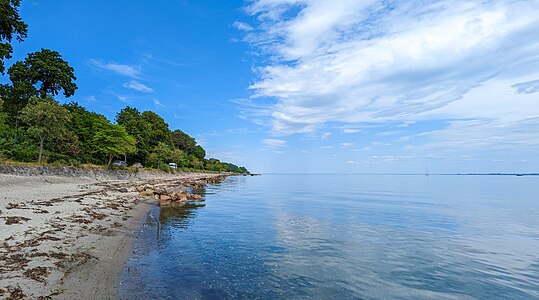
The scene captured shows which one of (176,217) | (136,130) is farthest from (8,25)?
(136,130)

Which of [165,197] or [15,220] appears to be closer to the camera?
[15,220]

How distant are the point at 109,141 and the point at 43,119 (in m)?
15.9

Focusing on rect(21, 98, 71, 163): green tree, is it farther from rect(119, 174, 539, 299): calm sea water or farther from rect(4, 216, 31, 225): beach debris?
rect(4, 216, 31, 225): beach debris

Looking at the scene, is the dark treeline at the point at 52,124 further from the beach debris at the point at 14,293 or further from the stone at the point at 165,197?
the beach debris at the point at 14,293

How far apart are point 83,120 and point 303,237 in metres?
57.2

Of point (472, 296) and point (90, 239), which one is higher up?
point (90, 239)

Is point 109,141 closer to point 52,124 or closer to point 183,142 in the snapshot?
point 52,124

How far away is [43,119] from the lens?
1409 inches

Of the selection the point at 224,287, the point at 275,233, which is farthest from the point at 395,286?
the point at 275,233

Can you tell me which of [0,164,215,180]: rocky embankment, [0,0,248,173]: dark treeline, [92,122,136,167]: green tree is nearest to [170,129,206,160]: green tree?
[0,0,248,173]: dark treeline

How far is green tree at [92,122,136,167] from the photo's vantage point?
5112 cm

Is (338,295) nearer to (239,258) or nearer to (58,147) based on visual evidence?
(239,258)

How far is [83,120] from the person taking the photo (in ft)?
184

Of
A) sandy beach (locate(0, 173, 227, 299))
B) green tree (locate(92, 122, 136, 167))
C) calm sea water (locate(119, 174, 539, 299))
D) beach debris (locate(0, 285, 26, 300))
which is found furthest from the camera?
green tree (locate(92, 122, 136, 167))
